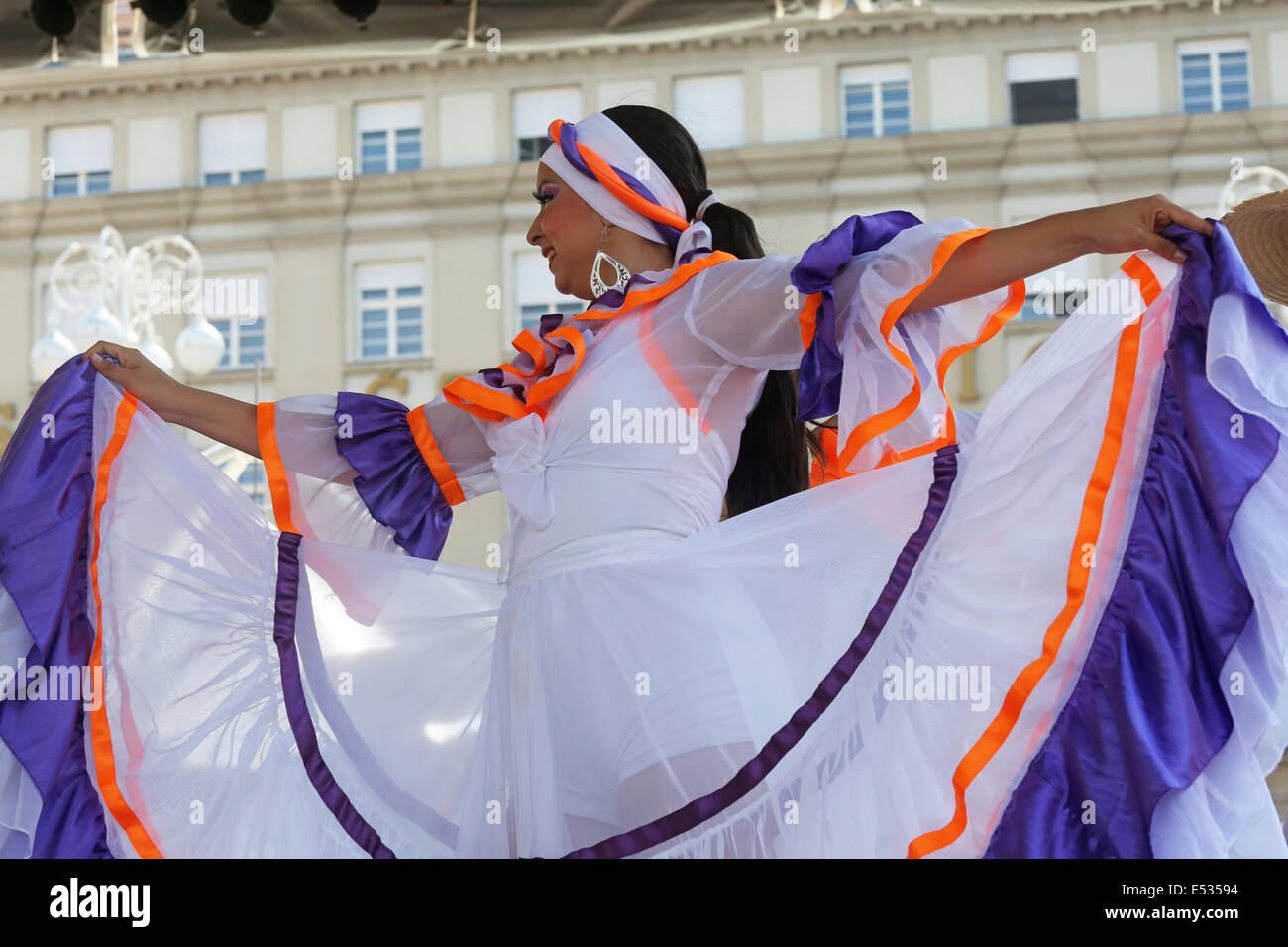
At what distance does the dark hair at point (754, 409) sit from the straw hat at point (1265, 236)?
0.55 metres

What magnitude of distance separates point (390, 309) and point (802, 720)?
10859 mm

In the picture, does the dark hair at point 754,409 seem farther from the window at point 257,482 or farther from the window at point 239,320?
the window at point 239,320

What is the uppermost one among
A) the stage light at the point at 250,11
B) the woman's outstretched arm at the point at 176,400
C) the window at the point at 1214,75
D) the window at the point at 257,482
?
the window at the point at 1214,75

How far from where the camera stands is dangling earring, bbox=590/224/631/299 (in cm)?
189

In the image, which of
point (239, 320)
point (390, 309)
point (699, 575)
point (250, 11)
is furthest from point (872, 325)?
point (239, 320)

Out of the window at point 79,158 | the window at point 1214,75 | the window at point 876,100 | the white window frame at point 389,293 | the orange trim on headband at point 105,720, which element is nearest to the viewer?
the orange trim on headband at point 105,720

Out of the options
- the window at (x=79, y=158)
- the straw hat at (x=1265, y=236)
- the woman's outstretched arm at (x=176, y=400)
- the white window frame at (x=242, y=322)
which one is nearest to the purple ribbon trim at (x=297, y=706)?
the woman's outstretched arm at (x=176, y=400)

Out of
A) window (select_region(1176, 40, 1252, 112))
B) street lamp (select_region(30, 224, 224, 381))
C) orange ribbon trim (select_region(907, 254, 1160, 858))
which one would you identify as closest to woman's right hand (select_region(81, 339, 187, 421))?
orange ribbon trim (select_region(907, 254, 1160, 858))

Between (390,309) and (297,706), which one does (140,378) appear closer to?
(297,706)

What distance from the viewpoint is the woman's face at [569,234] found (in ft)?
6.25

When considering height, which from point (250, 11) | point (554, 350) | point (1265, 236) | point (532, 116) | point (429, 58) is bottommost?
point (554, 350)

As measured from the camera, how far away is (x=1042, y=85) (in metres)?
11.5

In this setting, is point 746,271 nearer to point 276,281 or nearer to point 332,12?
point 332,12

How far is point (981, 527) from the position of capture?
1621mm
